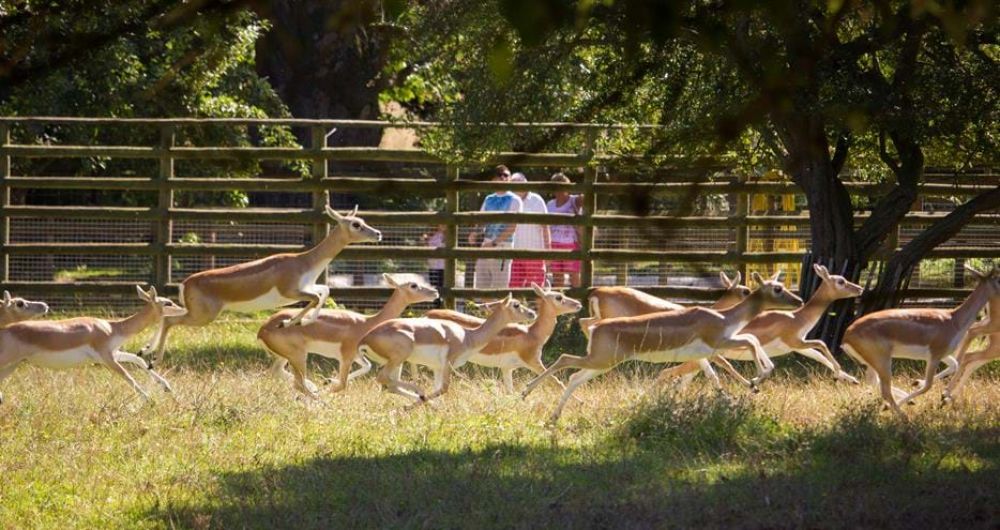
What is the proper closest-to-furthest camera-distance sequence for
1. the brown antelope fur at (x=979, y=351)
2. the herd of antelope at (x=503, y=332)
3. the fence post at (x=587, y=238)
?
the herd of antelope at (x=503, y=332), the brown antelope fur at (x=979, y=351), the fence post at (x=587, y=238)

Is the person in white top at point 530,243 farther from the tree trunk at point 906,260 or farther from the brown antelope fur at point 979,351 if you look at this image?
the brown antelope fur at point 979,351

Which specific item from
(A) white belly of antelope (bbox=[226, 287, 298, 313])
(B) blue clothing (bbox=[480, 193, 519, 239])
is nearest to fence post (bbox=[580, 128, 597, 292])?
(B) blue clothing (bbox=[480, 193, 519, 239])

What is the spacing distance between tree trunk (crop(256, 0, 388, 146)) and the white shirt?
77.4 inches

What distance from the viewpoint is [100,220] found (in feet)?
52.6

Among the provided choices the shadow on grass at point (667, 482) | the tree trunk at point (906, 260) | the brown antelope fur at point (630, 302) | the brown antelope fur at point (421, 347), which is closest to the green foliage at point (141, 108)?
the brown antelope fur at point (421, 347)

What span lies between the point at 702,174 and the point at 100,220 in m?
13.3

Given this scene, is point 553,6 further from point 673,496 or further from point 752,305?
point 752,305

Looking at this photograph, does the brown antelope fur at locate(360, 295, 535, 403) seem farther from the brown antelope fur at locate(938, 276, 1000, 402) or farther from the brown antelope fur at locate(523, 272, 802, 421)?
the brown antelope fur at locate(938, 276, 1000, 402)

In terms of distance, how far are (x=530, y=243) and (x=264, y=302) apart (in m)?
4.98

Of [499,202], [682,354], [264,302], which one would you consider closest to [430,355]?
[682,354]

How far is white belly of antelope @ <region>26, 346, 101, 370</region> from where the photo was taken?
9500 mm

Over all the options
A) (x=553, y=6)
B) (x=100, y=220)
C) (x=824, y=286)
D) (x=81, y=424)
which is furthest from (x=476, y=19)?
(x=100, y=220)

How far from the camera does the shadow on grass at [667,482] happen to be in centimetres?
668

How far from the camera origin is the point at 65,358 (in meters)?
9.59
